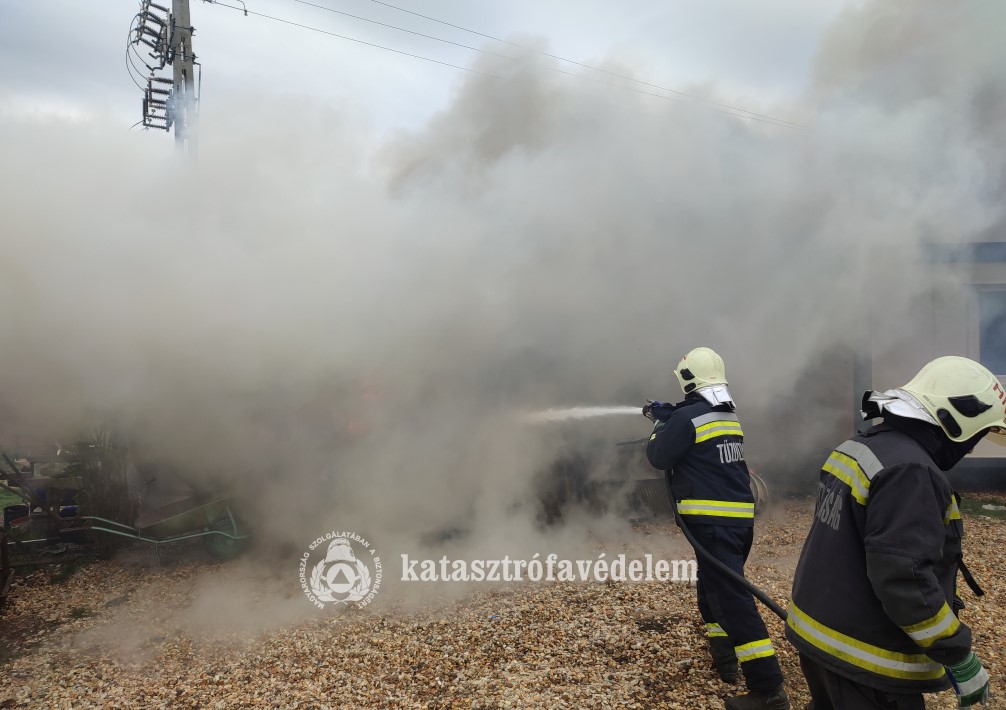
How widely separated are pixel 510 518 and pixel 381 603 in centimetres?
176

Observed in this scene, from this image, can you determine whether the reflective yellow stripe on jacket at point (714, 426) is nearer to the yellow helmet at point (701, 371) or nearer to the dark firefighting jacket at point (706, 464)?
the dark firefighting jacket at point (706, 464)

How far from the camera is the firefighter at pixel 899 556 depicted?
1.93 m

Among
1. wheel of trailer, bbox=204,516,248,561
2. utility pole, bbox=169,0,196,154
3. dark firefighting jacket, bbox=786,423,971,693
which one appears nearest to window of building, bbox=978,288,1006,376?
dark firefighting jacket, bbox=786,423,971,693

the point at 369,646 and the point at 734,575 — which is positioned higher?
the point at 734,575

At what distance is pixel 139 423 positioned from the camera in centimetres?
560

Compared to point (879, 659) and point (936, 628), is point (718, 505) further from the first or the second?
point (936, 628)

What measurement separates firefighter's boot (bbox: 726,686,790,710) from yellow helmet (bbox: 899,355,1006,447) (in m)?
1.82

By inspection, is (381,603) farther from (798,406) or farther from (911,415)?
(798,406)

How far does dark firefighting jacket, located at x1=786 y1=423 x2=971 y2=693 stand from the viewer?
1920mm

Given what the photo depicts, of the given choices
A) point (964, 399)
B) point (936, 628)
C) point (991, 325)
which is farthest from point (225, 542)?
point (991, 325)

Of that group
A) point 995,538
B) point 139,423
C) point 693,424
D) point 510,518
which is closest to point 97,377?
point 139,423

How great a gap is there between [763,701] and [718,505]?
1.02 meters

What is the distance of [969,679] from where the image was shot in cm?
198

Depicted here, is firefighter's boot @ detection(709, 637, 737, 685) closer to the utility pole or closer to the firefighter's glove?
the firefighter's glove
